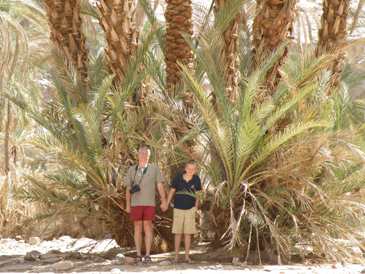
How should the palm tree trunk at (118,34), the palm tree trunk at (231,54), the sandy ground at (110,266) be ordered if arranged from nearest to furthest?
the sandy ground at (110,266) → the palm tree trunk at (231,54) → the palm tree trunk at (118,34)

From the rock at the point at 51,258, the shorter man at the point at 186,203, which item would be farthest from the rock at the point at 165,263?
the rock at the point at 51,258

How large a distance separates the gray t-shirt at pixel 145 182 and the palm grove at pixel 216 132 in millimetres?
647

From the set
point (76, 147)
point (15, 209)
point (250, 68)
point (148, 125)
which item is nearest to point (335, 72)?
point (250, 68)

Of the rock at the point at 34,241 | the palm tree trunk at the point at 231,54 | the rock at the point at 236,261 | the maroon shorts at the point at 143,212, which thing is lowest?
the rock at the point at 236,261

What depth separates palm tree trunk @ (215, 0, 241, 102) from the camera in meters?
12.1

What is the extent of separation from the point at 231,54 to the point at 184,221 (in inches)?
122

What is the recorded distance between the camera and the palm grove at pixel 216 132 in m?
10.7

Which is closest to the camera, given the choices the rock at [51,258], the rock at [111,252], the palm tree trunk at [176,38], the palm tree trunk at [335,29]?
the rock at [51,258]

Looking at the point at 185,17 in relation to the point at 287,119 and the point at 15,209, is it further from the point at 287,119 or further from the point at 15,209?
the point at 15,209

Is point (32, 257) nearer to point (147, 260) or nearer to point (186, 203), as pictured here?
point (147, 260)

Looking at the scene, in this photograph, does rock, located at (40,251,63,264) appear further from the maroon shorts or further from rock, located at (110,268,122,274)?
rock, located at (110,268,122,274)

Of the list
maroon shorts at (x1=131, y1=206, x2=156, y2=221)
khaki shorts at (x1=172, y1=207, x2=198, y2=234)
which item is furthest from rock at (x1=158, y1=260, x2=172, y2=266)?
maroon shorts at (x1=131, y1=206, x2=156, y2=221)

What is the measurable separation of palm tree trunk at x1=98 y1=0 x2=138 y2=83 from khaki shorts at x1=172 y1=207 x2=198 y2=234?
2.65m

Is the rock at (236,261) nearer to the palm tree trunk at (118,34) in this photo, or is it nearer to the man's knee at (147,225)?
the man's knee at (147,225)
